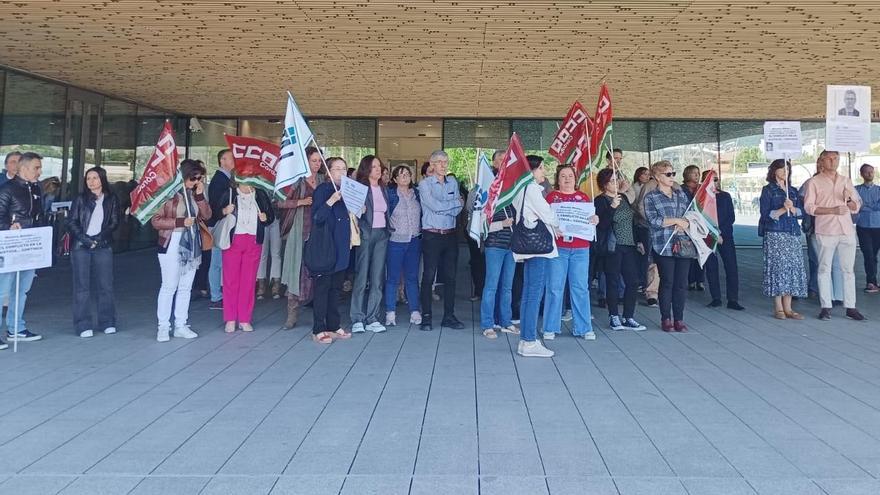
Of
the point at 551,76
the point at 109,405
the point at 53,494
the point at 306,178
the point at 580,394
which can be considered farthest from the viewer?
the point at 551,76

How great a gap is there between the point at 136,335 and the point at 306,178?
2.47 m

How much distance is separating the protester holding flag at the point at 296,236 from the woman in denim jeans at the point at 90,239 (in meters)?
1.78

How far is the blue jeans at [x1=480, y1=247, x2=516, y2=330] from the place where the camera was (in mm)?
6145

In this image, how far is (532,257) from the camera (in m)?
5.44

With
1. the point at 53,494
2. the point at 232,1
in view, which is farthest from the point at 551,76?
the point at 53,494

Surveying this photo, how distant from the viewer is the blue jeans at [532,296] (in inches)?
214

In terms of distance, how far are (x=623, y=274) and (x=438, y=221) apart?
86.6 inches

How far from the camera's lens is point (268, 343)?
597 cm

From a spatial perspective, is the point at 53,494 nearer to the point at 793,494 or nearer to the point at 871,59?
the point at 793,494

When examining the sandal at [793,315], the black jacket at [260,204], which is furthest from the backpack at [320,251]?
the sandal at [793,315]

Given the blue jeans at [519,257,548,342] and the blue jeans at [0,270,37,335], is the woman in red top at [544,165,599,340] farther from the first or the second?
the blue jeans at [0,270,37,335]

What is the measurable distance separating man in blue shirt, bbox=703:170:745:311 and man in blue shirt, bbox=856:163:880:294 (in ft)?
10.7

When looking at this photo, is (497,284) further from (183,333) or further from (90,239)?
(90,239)

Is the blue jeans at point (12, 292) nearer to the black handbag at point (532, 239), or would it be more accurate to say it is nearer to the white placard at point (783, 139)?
the black handbag at point (532, 239)
